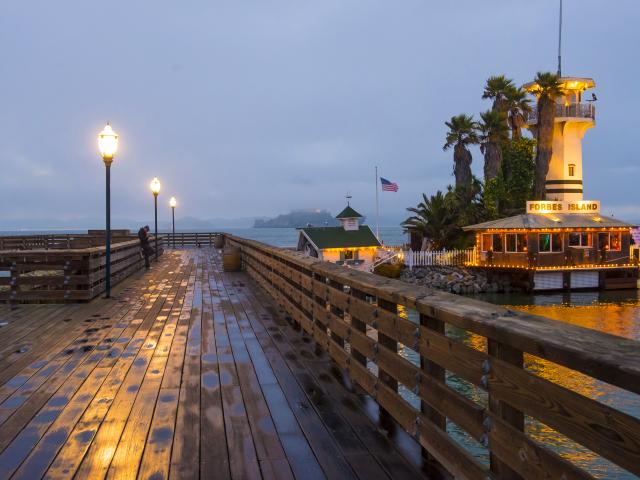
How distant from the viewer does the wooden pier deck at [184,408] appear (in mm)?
3619

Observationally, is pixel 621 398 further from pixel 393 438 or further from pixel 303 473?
pixel 303 473

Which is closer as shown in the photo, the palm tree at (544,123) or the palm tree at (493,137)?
the palm tree at (544,123)

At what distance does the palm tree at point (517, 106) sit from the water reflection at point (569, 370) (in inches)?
723

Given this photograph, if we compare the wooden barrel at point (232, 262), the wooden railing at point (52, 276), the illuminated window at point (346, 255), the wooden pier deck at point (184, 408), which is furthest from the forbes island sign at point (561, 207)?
the wooden pier deck at point (184, 408)

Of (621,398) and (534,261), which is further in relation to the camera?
(534,261)

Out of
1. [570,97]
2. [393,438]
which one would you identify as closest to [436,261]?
[570,97]

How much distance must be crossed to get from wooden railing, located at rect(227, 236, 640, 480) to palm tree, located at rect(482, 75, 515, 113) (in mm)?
50046

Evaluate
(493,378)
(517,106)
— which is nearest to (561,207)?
(517,106)

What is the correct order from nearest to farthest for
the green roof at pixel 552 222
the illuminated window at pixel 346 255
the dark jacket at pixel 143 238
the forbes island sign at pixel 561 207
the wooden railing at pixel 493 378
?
the wooden railing at pixel 493 378 → the dark jacket at pixel 143 238 → the green roof at pixel 552 222 → the forbes island sign at pixel 561 207 → the illuminated window at pixel 346 255

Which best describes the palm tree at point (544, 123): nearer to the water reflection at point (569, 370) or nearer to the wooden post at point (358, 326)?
the water reflection at point (569, 370)

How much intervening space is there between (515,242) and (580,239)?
5040mm

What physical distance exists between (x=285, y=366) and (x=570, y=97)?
49.1 m

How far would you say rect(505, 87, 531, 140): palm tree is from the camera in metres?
49.9

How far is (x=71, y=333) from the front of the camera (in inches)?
325
